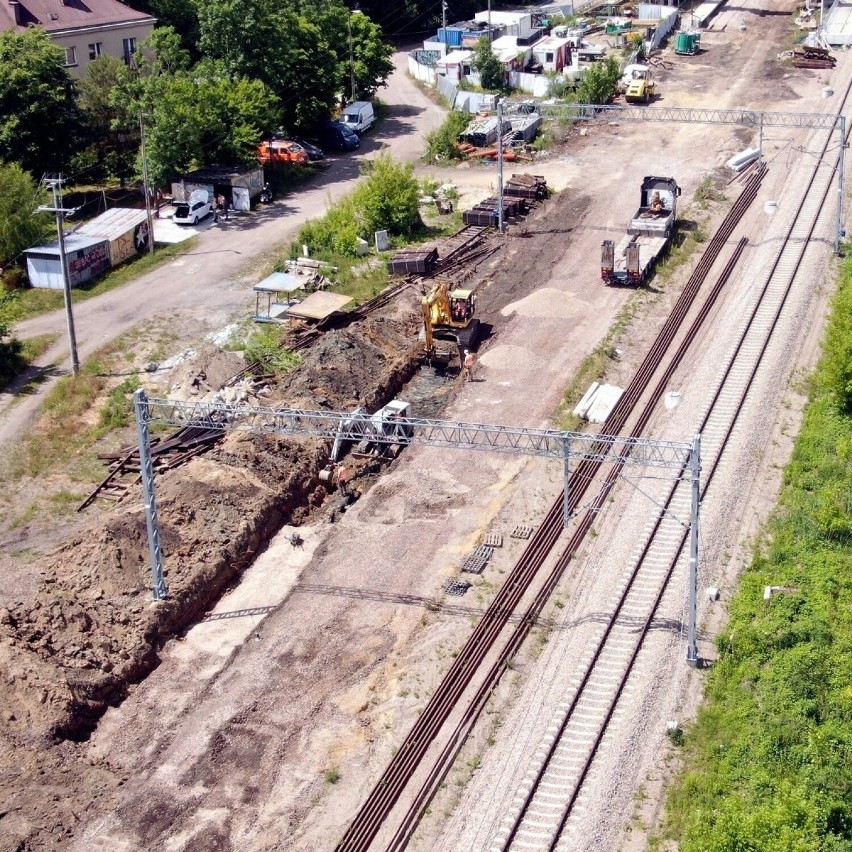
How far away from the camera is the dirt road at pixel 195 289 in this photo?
149 ft

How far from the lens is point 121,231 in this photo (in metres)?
54.2

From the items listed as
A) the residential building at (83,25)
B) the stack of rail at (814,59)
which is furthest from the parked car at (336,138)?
the stack of rail at (814,59)

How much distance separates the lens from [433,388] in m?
43.8

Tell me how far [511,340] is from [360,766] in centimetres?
2268

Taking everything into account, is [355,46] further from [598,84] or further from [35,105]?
[35,105]

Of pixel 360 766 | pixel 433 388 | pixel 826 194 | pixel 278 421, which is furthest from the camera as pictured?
pixel 826 194

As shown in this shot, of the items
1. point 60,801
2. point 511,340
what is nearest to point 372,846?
point 60,801

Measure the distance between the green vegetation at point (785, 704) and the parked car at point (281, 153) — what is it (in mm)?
37300

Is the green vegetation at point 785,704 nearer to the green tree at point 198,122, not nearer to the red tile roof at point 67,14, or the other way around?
the green tree at point 198,122

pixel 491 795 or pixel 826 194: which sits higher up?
pixel 826 194

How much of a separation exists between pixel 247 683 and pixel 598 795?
8794 mm

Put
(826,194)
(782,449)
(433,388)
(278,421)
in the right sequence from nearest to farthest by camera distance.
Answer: (278,421) < (782,449) < (433,388) < (826,194)

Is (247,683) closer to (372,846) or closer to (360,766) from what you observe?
(360,766)

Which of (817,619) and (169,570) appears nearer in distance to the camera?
(817,619)
